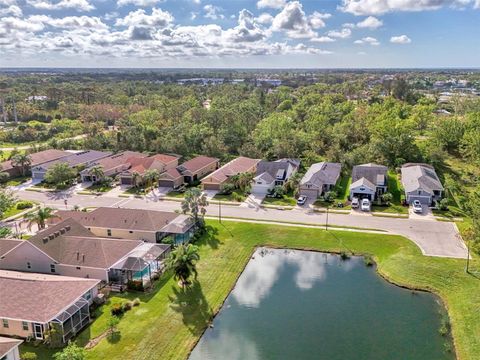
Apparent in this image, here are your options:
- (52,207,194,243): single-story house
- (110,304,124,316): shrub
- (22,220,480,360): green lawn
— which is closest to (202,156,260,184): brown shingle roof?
(22,220,480,360): green lawn

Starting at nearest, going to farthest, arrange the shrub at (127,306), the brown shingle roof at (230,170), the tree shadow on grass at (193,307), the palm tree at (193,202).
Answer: the tree shadow on grass at (193,307) → the shrub at (127,306) → the palm tree at (193,202) → the brown shingle roof at (230,170)

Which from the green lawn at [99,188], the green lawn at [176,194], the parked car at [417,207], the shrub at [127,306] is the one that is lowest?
the shrub at [127,306]

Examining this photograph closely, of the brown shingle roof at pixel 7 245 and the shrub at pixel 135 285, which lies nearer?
the shrub at pixel 135 285

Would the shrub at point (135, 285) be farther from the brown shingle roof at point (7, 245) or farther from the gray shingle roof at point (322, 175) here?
the gray shingle roof at point (322, 175)

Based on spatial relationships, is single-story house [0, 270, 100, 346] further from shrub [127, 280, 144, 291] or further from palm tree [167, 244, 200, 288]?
palm tree [167, 244, 200, 288]

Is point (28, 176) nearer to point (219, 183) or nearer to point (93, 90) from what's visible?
point (219, 183)

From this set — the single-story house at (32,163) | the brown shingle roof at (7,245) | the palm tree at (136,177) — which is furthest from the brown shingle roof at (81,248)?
the single-story house at (32,163)

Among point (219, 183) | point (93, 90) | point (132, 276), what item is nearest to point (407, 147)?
point (219, 183)

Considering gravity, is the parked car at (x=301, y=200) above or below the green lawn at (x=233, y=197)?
above
